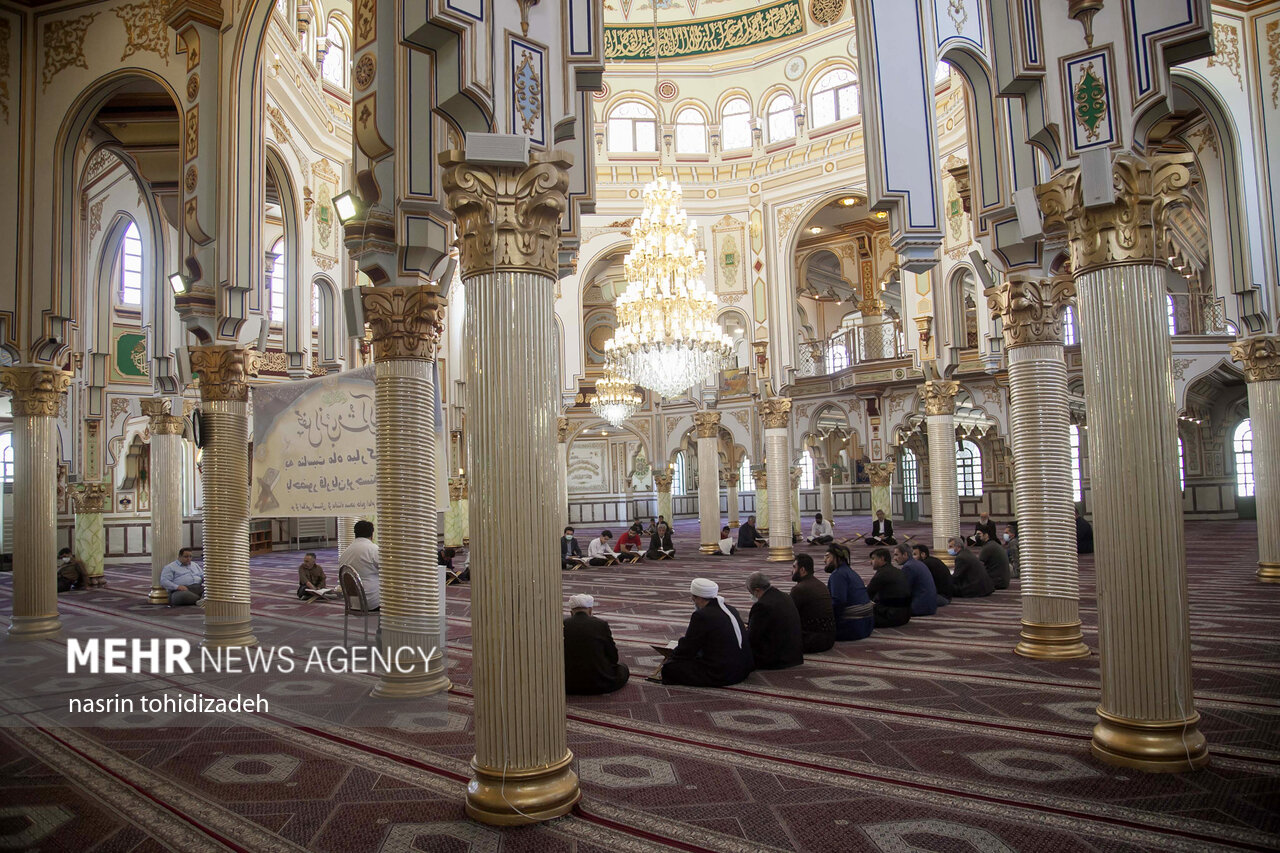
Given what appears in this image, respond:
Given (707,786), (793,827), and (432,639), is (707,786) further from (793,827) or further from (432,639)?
(432,639)

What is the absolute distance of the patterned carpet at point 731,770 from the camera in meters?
2.80

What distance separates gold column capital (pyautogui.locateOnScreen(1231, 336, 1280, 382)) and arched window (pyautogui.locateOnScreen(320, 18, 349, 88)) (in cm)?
1121

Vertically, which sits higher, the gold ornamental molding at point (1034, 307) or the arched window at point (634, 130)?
the arched window at point (634, 130)

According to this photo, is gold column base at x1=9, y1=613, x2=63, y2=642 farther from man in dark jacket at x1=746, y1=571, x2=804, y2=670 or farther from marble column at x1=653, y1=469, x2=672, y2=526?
marble column at x1=653, y1=469, x2=672, y2=526

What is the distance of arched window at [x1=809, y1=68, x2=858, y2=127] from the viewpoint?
46.6ft

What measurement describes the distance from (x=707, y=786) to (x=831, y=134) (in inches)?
510

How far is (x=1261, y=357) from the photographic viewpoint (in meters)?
8.48

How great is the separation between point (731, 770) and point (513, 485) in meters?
1.54

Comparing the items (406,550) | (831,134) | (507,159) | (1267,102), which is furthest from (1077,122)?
(831,134)

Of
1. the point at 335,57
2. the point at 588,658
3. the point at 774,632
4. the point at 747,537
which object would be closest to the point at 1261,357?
the point at 774,632

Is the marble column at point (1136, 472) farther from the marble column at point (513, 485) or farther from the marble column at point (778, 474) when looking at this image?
the marble column at point (778, 474)

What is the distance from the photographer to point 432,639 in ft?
15.9

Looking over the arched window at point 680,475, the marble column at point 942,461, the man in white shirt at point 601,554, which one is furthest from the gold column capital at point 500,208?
the arched window at point 680,475

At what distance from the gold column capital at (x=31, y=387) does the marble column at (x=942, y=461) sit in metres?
9.63
